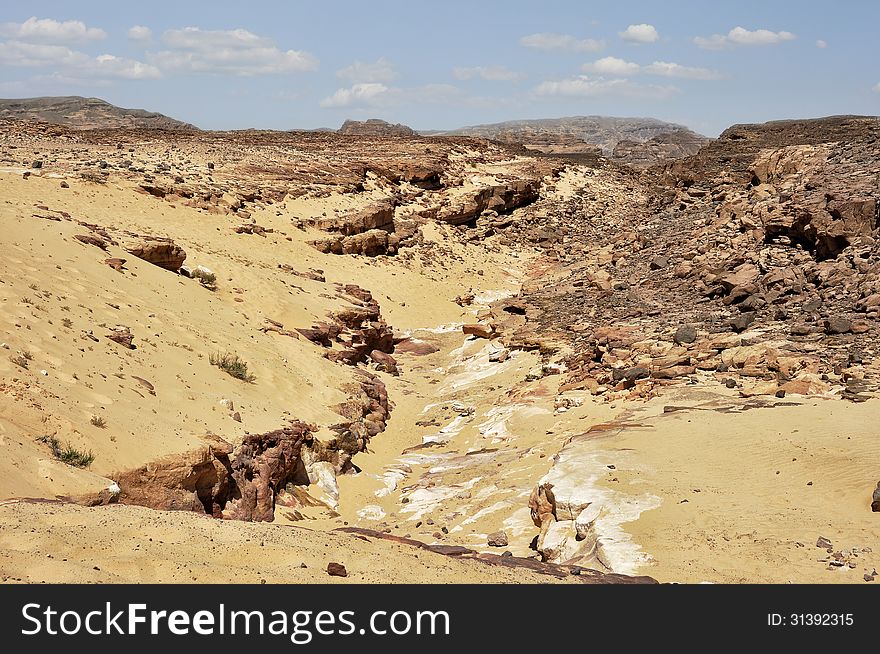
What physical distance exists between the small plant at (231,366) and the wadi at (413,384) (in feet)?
0.11

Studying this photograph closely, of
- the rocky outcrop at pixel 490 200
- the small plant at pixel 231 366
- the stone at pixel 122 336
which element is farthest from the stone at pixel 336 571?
the rocky outcrop at pixel 490 200

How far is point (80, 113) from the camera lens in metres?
68.9

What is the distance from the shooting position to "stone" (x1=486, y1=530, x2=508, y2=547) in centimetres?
884

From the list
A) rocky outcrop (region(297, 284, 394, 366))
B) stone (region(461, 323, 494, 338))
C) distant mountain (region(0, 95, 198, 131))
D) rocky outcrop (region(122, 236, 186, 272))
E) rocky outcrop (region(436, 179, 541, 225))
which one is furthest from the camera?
distant mountain (region(0, 95, 198, 131))

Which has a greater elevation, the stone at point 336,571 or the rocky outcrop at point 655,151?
the rocky outcrop at point 655,151

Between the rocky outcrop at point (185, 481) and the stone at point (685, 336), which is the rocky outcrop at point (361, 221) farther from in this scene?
the rocky outcrop at point (185, 481)

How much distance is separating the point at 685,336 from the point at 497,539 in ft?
24.3

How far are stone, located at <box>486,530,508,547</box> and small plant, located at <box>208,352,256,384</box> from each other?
4897 millimetres

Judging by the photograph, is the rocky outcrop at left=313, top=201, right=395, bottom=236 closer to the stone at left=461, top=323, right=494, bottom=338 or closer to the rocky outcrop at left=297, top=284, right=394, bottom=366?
the rocky outcrop at left=297, top=284, right=394, bottom=366

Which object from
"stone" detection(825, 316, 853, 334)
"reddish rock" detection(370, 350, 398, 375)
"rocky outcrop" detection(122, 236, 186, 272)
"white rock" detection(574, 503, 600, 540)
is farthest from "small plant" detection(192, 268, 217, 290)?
"stone" detection(825, 316, 853, 334)

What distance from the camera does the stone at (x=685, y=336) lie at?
1472 cm

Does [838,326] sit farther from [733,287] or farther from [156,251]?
[156,251]

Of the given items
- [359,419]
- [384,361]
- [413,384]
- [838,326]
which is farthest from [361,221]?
[838,326]

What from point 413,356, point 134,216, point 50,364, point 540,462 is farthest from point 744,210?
point 50,364
